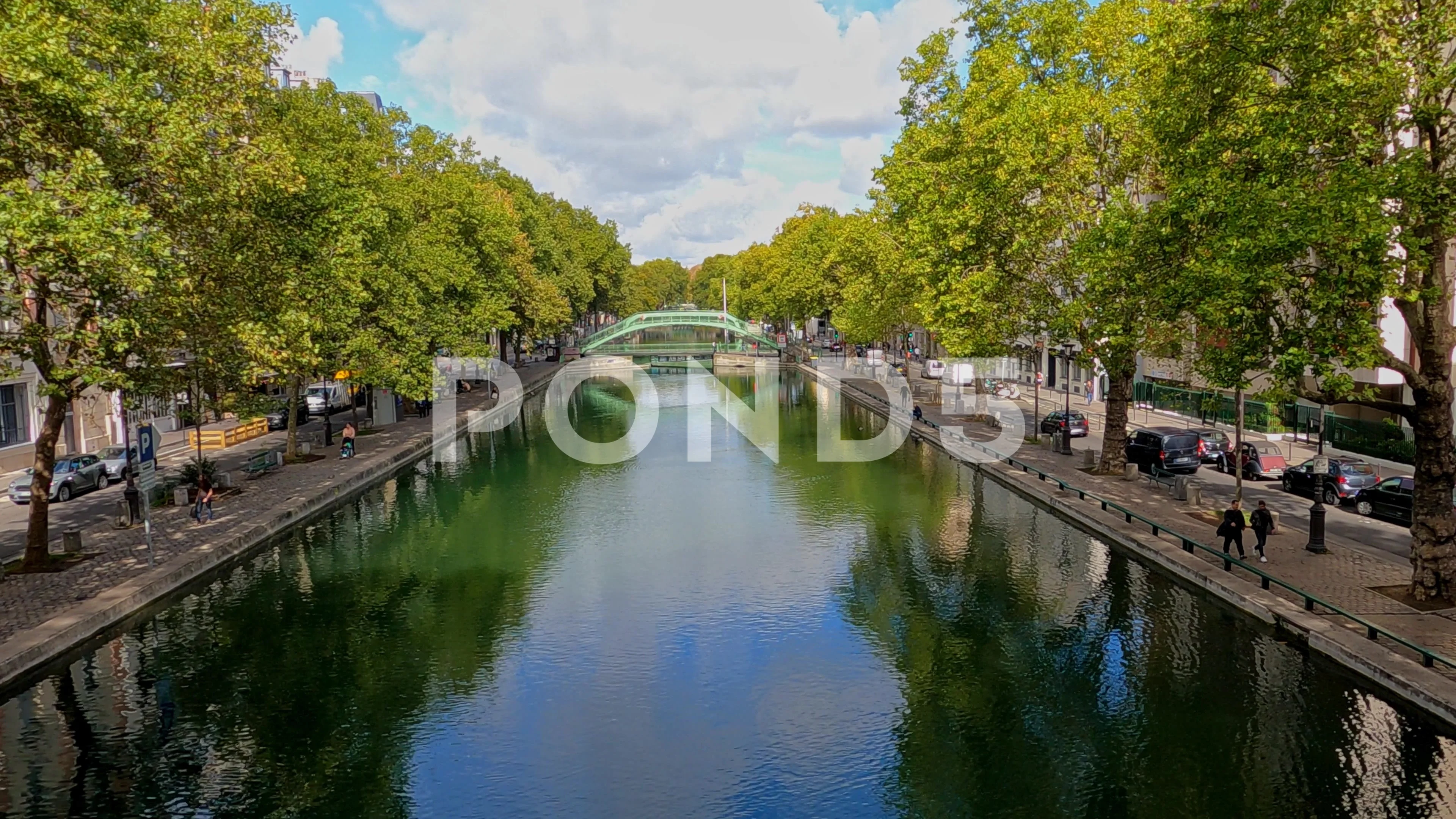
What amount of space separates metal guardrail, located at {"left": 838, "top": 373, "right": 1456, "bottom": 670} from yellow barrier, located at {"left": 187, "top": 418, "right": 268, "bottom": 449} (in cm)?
3727

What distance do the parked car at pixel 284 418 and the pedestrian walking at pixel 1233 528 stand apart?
4584 centimetres

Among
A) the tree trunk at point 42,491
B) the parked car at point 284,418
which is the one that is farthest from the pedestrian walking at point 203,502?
the parked car at point 284,418

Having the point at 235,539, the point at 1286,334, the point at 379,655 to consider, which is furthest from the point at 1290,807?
the point at 235,539

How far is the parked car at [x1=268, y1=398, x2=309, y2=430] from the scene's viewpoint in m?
54.4

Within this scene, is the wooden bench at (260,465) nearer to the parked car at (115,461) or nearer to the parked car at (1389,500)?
the parked car at (115,461)

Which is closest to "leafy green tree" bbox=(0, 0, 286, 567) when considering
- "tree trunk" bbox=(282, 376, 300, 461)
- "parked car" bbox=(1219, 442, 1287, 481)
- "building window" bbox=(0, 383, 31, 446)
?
"tree trunk" bbox=(282, 376, 300, 461)

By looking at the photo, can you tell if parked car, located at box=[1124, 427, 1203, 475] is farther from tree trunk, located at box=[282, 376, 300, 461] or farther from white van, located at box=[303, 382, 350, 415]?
white van, located at box=[303, 382, 350, 415]

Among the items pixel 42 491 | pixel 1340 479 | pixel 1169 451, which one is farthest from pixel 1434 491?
pixel 42 491

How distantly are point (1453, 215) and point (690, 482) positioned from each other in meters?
26.4

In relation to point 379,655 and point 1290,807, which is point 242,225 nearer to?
point 379,655

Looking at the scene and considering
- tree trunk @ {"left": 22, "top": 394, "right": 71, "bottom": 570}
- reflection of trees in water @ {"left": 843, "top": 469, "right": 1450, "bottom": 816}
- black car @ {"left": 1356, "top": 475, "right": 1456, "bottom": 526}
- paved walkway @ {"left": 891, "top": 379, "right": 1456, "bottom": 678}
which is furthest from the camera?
black car @ {"left": 1356, "top": 475, "right": 1456, "bottom": 526}

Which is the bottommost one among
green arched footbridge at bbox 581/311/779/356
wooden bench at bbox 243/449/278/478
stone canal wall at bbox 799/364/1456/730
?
stone canal wall at bbox 799/364/1456/730

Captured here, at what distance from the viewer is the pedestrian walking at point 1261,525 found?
72.8 ft

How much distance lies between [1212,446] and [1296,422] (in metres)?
8.99
